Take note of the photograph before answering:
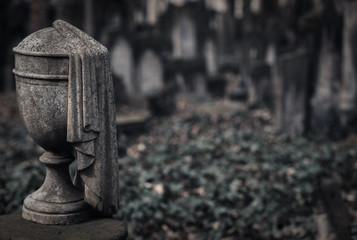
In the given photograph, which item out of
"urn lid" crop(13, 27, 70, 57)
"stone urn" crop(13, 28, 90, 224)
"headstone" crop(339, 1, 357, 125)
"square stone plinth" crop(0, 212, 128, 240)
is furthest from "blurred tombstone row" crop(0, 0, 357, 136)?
"urn lid" crop(13, 27, 70, 57)

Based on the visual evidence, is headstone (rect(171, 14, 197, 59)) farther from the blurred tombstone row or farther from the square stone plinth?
the square stone plinth

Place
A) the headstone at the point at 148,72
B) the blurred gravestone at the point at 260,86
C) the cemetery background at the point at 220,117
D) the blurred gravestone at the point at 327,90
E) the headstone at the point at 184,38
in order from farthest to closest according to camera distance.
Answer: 1. the headstone at the point at 184,38
2. the headstone at the point at 148,72
3. the blurred gravestone at the point at 260,86
4. the blurred gravestone at the point at 327,90
5. the cemetery background at the point at 220,117

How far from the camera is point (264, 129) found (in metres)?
8.74

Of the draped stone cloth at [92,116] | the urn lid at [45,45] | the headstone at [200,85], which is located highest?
the urn lid at [45,45]

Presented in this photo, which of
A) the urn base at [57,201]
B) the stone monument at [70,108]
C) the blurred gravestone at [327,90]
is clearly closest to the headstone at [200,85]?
the blurred gravestone at [327,90]

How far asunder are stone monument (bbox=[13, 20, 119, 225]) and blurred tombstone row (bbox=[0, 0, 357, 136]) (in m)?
5.52

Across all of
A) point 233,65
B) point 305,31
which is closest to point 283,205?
point 305,31

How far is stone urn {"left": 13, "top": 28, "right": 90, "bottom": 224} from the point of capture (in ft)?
9.76

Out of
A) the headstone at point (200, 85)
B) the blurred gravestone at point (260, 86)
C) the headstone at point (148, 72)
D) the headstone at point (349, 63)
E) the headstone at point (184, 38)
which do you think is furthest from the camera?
the headstone at point (184, 38)

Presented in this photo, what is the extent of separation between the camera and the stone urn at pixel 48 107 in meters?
2.97

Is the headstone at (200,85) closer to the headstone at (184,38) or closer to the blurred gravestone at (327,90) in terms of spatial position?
the headstone at (184,38)

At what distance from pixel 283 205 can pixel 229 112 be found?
16.2 feet

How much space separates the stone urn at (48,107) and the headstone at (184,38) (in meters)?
A: 9.49

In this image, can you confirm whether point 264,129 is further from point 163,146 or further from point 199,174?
point 199,174
